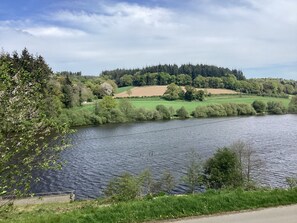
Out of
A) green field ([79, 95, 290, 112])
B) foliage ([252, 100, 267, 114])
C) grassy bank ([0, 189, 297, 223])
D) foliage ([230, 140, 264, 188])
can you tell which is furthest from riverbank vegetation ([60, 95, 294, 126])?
grassy bank ([0, 189, 297, 223])

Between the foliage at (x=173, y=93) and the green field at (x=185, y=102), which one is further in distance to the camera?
the foliage at (x=173, y=93)

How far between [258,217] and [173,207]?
3.42 metres

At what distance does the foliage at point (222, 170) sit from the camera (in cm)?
3856

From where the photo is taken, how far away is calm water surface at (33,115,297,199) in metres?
46.7

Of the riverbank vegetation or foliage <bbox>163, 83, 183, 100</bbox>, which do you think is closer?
the riverbank vegetation

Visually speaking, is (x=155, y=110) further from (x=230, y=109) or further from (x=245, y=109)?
(x=245, y=109)

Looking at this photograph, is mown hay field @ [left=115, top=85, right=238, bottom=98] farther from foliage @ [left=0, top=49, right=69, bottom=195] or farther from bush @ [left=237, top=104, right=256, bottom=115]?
foliage @ [left=0, top=49, right=69, bottom=195]

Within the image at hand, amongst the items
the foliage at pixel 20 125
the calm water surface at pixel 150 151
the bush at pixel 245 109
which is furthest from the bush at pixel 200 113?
the foliage at pixel 20 125

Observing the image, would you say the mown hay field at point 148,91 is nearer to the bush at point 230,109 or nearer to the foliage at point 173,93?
the foliage at point 173,93

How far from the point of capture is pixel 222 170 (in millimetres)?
39688

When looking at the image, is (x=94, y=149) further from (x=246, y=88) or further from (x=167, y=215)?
(x=246, y=88)

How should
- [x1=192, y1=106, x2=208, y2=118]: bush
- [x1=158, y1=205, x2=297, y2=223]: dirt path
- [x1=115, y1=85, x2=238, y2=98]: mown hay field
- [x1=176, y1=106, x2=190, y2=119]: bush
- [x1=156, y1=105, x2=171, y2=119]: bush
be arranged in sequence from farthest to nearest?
1. [x1=115, y1=85, x2=238, y2=98]: mown hay field
2. [x1=192, y1=106, x2=208, y2=118]: bush
3. [x1=176, y1=106, x2=190, y2=119]: bush
4. [x1=156, y1=105, x2=171, y2=119]: bush
5. [x1=158, y1=205, x2=297, y2=223]: dirt path

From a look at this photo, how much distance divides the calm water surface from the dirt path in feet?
87.9

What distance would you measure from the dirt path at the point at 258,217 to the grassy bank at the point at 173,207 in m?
0.52
